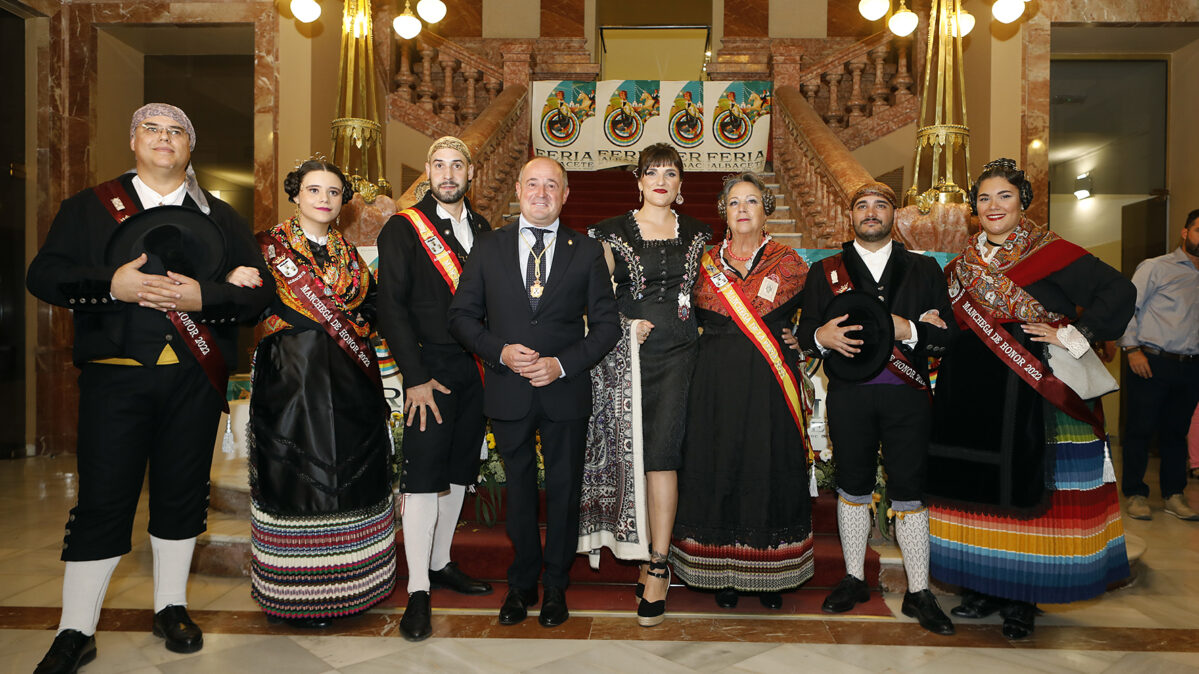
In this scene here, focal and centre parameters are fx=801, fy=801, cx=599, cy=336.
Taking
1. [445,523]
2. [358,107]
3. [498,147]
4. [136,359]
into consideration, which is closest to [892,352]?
[445,523]

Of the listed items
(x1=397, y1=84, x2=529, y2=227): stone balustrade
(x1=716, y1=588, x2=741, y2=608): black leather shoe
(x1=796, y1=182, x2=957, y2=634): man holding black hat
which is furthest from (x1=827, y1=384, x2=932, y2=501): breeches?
(x1=397, y1=84, x2=529, y2=227): stone balustrade

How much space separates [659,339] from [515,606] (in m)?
1.08

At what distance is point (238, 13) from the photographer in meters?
6.78

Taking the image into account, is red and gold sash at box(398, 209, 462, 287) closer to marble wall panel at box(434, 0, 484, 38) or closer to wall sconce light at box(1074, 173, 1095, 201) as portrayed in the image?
wall sconce light at box(1074, 173, 1095, 201)

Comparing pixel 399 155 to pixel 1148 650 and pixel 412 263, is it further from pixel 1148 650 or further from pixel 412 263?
pixel 1148 650

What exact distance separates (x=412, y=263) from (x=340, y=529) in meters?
0.95

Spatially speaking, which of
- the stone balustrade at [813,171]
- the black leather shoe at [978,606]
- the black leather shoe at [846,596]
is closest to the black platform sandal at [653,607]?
the black leather shoe at [846,596]

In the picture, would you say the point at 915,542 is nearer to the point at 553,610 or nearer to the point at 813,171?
the point at 553,610

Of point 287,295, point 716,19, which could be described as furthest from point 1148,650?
point 716,19

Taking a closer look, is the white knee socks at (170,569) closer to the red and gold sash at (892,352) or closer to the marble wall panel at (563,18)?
the red and gold sash at (892,352)

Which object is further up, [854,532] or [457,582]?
[854,532]

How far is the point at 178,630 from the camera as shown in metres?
2.65

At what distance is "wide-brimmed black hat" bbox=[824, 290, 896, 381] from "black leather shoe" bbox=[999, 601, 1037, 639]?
1000 mm

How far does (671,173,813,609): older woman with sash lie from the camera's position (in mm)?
2857
